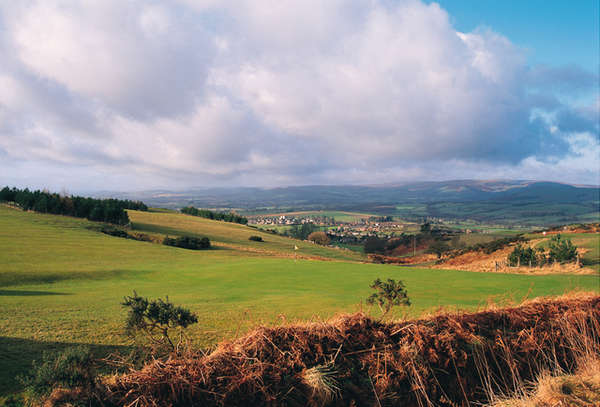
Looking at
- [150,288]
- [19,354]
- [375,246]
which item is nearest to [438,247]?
[375,246]

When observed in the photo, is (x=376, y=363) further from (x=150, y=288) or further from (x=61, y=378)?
(x=150, y=288)

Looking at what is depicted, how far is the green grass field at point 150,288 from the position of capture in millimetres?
11367

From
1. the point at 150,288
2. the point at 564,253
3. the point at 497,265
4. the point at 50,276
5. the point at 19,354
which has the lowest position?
the point at 497,265

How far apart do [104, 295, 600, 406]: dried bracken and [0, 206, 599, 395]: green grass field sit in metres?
0.86

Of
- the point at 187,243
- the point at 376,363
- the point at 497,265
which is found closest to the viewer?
the point at 376,363

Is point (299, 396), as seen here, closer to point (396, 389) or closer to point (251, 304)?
point (396, 389)

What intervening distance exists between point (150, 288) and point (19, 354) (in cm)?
1684

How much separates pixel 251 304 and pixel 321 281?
42.6ft

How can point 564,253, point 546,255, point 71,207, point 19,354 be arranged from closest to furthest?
point 19,354 < point 564,253 < point 546,255 < point 71,207

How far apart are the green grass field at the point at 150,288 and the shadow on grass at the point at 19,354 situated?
0.02 meters

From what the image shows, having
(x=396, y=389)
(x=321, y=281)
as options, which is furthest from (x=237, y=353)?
(x=321, y=281)

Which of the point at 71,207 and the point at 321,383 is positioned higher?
the point at 71,207

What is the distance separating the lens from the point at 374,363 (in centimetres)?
613

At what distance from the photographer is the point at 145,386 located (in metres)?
4.93
